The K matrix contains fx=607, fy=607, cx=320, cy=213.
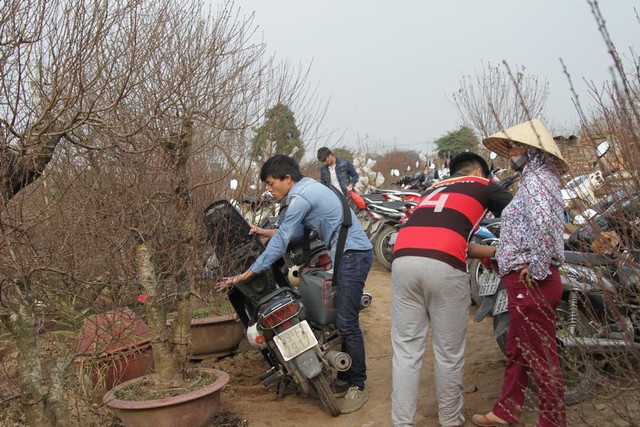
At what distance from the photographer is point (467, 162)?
12.2ft

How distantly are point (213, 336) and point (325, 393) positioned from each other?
1650mm

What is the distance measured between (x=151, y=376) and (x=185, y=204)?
115 cm

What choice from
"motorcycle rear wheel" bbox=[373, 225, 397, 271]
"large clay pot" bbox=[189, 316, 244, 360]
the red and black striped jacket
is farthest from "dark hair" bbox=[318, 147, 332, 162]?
the red and black striped jacket

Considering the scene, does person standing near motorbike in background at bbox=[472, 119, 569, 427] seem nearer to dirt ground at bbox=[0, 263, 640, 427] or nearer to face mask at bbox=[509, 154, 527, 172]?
face mask at bbox=[509, 154, 527, 172]

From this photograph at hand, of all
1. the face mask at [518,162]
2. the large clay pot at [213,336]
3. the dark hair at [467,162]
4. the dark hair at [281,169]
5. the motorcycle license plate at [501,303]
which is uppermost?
the dark hair at [281,169]

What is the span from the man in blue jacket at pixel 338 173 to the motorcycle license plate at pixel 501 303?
557 centimetres

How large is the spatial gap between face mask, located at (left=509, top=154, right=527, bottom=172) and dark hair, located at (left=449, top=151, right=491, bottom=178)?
0.93 feet

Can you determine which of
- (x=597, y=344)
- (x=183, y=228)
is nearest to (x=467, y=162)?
(x=597, y=344)

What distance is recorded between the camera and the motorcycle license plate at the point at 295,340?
157 inches

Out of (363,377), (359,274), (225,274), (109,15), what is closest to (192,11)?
(109,15)

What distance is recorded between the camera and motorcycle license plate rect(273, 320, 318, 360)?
3.99 metres

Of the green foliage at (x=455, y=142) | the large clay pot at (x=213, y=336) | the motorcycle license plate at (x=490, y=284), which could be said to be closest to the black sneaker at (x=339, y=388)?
the motorcycle license plate at (x=490, y=284)

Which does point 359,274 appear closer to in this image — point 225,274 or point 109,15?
point 225,274

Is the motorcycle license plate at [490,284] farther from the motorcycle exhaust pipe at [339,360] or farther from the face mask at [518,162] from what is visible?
the motorcycle exhaust pipe at [339,360]
